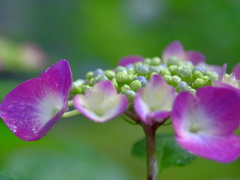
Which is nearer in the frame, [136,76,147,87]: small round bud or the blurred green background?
[136,76,147,87]: small round bud

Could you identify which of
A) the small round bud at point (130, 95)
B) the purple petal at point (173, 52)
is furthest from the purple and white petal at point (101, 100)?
the purple petal at point (173, 52)

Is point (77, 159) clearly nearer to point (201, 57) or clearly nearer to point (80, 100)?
point (201, 57)

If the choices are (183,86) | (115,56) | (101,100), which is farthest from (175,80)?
(115,56)

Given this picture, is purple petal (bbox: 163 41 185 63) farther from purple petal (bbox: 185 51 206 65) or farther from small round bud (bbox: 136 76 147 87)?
small round bud (bbox: 136 76 147 87)

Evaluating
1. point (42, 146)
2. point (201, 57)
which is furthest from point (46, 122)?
point (42, 146)

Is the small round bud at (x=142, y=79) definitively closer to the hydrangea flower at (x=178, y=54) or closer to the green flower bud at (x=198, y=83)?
the green flower bud at (x=198, y=83)

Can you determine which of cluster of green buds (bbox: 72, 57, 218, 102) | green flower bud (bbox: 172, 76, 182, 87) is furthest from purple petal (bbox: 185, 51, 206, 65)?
green flower bud (bbox: 172, 76, 182, 87)
